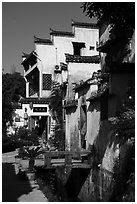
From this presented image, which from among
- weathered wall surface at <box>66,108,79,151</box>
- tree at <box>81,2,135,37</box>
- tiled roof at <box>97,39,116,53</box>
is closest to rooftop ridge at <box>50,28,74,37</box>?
weathered wall surface at <box>66,108,79,151</box>

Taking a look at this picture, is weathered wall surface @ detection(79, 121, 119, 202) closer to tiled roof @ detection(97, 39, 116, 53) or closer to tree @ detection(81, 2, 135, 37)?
tree @ detection(81, 2, 135, 37)

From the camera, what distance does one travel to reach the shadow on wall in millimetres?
6607

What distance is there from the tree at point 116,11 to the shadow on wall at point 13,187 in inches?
183

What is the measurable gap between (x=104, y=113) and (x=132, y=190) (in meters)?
4.26

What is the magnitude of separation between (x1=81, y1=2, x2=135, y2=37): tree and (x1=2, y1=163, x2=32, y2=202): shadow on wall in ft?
15.3

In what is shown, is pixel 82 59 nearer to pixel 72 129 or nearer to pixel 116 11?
pixel 72 129

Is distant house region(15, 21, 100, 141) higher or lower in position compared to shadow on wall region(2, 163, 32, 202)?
higher

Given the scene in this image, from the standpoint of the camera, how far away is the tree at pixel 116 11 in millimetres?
6008

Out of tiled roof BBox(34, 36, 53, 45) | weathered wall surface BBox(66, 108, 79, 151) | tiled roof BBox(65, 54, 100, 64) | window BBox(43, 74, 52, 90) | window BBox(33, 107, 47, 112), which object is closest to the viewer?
weathered wall surface BBox(66, 108, 79, 151)

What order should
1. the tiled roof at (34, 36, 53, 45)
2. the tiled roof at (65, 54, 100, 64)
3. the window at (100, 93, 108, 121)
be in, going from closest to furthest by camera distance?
the window at (100, 93, 108, 121) → the tiled roof at (65, 54, 100, 64) → the tiled roof at (34, 36, 53, 45)

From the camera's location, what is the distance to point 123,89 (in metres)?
7.73

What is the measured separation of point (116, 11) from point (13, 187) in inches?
208

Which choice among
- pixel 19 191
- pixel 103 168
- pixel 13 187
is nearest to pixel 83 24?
pixel 103 168

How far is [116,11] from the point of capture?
6141 mm
